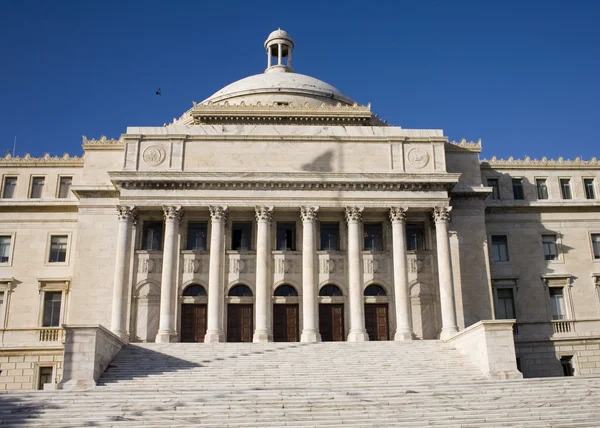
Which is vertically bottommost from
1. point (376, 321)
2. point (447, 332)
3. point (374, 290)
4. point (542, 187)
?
point (447, 332)

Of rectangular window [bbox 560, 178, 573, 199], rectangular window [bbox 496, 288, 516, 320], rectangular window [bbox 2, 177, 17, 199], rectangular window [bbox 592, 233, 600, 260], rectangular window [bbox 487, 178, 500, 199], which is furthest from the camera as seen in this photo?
rectangular window [bbox 560, 178, 573, 199]

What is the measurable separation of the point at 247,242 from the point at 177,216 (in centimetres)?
498

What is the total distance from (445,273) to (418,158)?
7809 millimetres

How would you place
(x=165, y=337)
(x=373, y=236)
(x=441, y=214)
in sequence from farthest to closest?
(x=373, y=236), (x=441, y=214), (x=165, y=337)

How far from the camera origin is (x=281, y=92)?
188 ft

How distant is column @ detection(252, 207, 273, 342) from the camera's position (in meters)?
41.6

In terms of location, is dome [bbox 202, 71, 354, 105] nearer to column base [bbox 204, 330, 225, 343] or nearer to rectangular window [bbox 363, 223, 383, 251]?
rectangular window [bbox 363, 223, 383, 251]

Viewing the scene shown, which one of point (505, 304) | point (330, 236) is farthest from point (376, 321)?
point (505, 304)

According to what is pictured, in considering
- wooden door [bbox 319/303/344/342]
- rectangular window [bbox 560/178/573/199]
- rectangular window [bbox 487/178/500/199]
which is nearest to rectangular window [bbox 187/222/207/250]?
wooden door [bbox 319/303/344/342]

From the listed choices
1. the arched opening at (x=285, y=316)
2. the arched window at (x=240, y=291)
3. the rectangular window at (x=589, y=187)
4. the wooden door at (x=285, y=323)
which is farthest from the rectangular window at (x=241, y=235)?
the rectangular window at (x=589, y=187)

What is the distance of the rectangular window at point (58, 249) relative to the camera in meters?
46.9

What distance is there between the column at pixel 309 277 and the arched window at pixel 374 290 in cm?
377

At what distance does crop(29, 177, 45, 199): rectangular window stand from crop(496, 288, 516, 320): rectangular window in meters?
32.4

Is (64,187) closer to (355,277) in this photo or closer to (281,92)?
(281,92)
